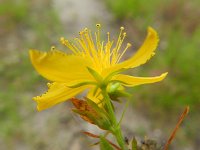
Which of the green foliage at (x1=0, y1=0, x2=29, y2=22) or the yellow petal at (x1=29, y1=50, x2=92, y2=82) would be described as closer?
the yellow petal at (x1=29, y1=50, x2=92, y2=82)

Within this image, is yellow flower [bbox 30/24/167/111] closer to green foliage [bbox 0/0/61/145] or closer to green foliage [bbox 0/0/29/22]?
green foliage [bbox 0/0/61/145]

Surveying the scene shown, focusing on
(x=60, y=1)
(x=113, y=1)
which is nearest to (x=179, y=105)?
(x=113, y=1)

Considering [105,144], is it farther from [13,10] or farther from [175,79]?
[13,10]

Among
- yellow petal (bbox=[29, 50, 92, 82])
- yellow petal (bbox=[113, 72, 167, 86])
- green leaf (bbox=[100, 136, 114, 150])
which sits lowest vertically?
green leaf (bbox=[100, 136, 114, 150])

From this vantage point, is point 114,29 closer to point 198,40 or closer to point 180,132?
point 198,40

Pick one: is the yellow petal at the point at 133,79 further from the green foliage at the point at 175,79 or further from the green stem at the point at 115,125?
the green foliage at the point at 175,79

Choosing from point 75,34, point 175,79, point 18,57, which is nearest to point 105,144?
point 175,79

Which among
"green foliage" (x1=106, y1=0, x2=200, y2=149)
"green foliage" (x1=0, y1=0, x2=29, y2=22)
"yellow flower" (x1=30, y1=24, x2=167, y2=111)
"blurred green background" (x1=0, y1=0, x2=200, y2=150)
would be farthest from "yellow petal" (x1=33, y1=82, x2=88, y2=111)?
"green foliage" (x1=0, y1=0, x2=29, y2=22)
